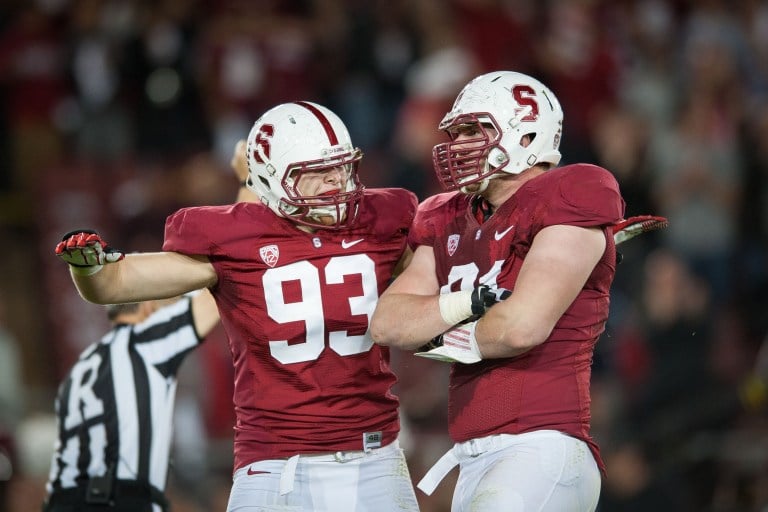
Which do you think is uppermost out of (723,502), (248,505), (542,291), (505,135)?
(505,135)

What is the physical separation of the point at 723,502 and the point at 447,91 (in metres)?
3.12

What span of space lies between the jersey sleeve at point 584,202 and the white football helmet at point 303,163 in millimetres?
→ 655

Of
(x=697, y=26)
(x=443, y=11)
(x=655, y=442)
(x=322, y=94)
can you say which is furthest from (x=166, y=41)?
(x=655, y=442)

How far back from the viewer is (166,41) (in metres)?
8.52

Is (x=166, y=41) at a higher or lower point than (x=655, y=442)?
higher

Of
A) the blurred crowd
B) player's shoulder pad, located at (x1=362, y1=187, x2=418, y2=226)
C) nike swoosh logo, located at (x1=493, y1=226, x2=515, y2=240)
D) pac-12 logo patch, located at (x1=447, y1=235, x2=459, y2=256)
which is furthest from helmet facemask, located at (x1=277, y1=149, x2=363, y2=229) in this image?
the blurred crowd

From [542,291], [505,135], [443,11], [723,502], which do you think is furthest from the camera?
[443,11]

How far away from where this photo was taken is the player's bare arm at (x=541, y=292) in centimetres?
332

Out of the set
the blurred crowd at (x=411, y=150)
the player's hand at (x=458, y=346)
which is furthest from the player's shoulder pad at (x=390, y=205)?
the blurred crowd at (x=411, y=150)

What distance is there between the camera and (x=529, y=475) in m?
3.37

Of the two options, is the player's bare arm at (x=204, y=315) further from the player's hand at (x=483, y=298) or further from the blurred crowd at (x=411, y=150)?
the blurred crowd at (x=411, y=150)

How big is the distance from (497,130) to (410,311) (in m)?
0.61

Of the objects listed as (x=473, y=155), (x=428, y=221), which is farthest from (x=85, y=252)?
(x=473, y=155)

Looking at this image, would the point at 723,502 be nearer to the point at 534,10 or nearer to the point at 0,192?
the point at 534,10
